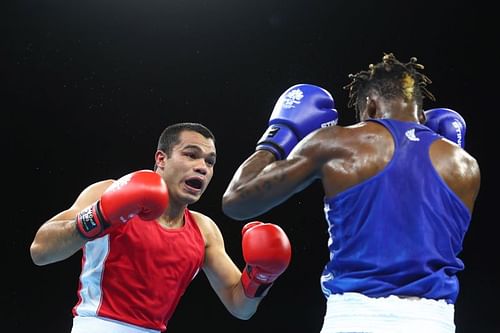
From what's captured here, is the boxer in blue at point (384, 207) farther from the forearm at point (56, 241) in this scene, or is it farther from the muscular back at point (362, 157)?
the forearm at point (56, 241)

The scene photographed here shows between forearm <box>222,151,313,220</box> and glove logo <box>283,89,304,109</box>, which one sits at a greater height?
glove logo <box>283,89,304,109</box>

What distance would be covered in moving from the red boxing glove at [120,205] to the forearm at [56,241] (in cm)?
4

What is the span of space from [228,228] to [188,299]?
0.84m

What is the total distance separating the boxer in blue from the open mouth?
3.14 feet

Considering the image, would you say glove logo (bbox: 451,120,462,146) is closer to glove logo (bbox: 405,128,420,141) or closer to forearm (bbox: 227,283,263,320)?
glove logo (bbox: 405,128,420,141)

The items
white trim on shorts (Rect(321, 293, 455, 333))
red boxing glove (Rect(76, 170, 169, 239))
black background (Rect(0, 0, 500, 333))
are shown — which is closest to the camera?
white trim on shorts (Rect(321, 293, 455, 333))

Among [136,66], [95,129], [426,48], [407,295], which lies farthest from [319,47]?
[407,295]

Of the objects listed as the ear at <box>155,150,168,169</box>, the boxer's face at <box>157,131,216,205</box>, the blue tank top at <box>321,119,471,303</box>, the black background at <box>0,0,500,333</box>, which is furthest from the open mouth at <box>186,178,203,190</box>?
the black background at <box>0,0,500,333</box>

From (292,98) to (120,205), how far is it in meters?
0.74

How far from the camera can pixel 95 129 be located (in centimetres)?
711

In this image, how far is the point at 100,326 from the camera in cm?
272

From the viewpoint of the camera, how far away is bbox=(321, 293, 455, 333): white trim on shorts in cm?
185

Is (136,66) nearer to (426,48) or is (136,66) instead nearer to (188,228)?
(426,48)

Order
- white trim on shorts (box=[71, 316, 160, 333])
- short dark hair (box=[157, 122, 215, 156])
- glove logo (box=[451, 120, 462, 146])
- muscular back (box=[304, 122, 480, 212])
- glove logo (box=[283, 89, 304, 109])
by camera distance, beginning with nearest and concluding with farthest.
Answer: muscular back (box=[304, 122, 480, 212]) < glove logo (box=[283, 89, 304, 109]) < glove logo (box=[451, 120, 462, 146]) < white trim on shorts (box=[71, 316, 160, 333]) < short dark hair (box=[157, 122, 215, 156])
